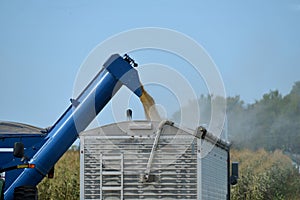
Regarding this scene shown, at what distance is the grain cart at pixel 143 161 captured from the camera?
14.8m

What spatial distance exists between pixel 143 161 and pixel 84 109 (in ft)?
10.2

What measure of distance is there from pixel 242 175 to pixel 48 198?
843 centimetres

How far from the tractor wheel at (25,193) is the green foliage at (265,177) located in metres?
15.8

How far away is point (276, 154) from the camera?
35562 millimetres

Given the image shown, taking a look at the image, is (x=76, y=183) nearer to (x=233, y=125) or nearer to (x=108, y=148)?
(x=233, y=125)

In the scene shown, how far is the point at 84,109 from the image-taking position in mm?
17484

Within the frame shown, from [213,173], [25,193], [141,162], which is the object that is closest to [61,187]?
[25,193]

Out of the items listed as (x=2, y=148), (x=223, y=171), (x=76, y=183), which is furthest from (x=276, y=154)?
(x=2, y=148)

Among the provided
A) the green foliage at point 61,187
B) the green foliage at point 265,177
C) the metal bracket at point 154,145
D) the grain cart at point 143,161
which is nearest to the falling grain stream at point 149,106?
the grain cart at point 143,161

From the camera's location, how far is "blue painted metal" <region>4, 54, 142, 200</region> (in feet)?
56.8

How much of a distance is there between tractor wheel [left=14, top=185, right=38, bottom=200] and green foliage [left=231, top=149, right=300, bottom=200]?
51.8 feet

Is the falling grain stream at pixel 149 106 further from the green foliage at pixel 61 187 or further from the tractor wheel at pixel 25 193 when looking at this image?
the green foliage at pixel 61 187

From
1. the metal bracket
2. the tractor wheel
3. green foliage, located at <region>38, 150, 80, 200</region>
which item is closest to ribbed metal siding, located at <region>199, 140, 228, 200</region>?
the metal bracket

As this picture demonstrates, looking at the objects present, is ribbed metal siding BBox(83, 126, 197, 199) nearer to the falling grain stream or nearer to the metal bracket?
the metal bracket
